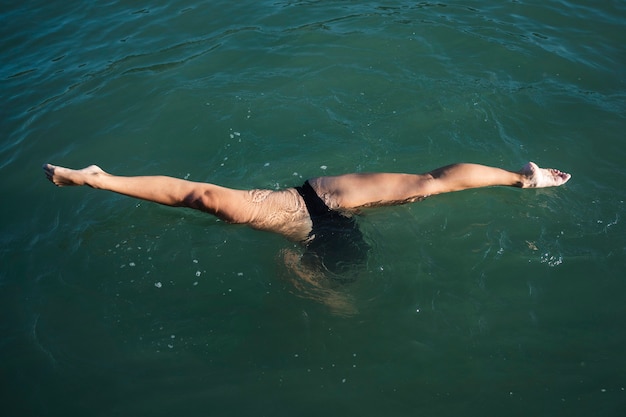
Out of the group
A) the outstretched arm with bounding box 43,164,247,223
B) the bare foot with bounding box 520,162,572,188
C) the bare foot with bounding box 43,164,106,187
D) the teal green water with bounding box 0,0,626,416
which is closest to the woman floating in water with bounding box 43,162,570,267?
the outstretched arm with bounding box 43,164,247,223

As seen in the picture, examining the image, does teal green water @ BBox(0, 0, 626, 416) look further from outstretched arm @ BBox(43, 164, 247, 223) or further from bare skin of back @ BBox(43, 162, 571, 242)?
outstretched arm @ BBox(43, 164, 247, 223)

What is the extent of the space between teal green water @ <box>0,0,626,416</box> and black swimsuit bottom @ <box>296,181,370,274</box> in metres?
0.23

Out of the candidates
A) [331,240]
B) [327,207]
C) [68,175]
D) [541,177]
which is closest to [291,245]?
[331,240]

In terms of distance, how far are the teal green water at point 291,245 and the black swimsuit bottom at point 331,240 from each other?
0.23 m

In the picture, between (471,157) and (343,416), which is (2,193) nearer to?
(343,416)

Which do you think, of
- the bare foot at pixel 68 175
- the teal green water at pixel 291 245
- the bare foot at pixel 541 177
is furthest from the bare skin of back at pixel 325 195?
the teal green water at pixel 291 245

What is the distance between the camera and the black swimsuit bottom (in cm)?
572

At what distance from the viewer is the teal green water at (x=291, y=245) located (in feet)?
16.4

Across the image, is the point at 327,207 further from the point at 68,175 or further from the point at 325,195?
the point at 68,175

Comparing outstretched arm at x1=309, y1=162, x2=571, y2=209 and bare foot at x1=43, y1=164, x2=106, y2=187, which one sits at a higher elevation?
bare foot at x1=43, y1=164, x2=106, y2=187

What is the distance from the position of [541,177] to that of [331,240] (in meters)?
2.73

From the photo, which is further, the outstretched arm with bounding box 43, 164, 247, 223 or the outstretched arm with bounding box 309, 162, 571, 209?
the outstretched arm with bounding box 309, 162, 571, 209

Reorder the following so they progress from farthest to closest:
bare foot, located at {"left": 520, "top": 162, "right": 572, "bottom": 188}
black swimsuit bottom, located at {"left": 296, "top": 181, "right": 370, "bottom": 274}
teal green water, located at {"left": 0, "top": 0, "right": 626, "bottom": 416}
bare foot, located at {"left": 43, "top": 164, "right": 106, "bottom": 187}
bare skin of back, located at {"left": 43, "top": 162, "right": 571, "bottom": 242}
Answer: bare foot, located at {"left": 520, "top": 162, "right": 572, "bottom": 188} → black swimsuit bottom, located at {"left": 296, "top": 181, "right": 370, "bottom": 274} → bare skin of back, located at {"left": 43, "top": 162, "right": 571, "bottom": 242} → bare foot, located at {"left": 43, "top": 164, "right": 106, "bottom": 187} → teal green water, located at {"left": 0, "top": 0, "right": 626, "bottom": 416}

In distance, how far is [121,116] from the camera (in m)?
8.48
